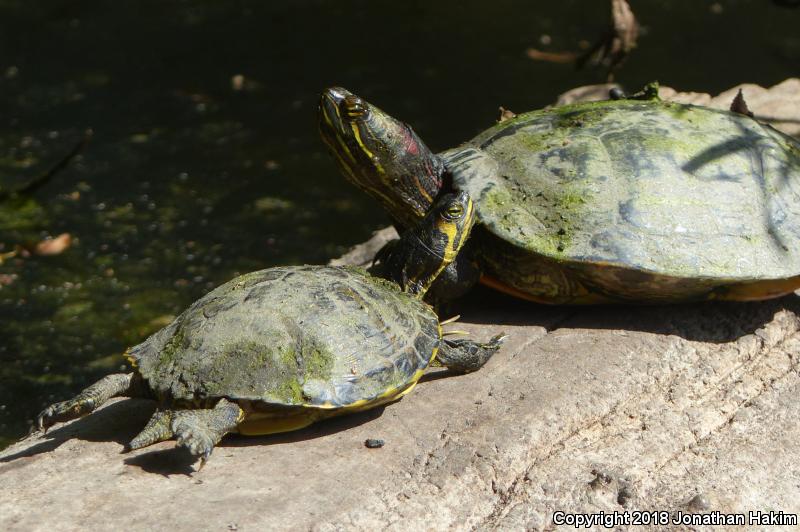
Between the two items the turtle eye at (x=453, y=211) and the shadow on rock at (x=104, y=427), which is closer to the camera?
the shadow on rock at (x=104, y=427)

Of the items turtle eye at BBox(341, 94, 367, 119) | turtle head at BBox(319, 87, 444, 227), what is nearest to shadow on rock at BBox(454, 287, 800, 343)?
turtle head at BBox(319, 87, 444, 227)

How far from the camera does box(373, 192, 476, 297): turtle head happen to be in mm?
3918

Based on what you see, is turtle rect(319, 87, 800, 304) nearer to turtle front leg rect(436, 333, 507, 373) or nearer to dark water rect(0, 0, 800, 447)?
turtle front leg rect(436, 333, 507, 373)

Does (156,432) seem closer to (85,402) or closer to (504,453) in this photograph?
(85,402)

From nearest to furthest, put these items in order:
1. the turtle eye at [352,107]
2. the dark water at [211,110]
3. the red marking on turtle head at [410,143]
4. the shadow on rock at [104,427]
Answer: the shadow on rock at [104,427] → the turtle eye at [352,107] → the red marking on turtle head at [410,143] → the dark water at [211,110]

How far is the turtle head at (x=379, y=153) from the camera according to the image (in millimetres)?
4141

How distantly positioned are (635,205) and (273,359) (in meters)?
1.69

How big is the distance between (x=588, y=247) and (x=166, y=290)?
9.50 ft

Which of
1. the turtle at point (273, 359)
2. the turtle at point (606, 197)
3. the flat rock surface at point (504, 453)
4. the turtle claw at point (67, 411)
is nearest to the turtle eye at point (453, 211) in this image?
the turtle at point (606, 197)

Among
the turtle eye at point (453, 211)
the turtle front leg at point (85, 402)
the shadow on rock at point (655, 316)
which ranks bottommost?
the shadow on rock at point (655, 316)

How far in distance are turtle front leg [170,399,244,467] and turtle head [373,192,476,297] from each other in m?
1.09

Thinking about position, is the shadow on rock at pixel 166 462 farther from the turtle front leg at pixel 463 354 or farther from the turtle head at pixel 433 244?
the turtle head at pixel 433 244

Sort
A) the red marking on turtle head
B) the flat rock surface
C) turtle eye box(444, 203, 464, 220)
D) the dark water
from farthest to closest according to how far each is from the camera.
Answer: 1. the dark water
2. the red marking on turtle head
3. turtle eye box(444, 203, 464, 220)
4. the flat rock surface

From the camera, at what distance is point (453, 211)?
3902 mm
